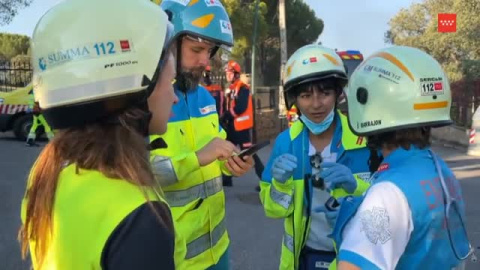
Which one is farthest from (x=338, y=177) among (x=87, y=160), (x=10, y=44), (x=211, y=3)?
(x=10, y=44)

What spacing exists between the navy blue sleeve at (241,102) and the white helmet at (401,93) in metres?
8.57

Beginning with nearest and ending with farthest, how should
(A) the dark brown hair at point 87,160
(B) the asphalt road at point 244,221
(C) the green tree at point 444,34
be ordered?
1. (A) the dark brown hair at point 87,160
2. (B) the asphalt road at point 244,221
3. (C) the green tree at point 444,34

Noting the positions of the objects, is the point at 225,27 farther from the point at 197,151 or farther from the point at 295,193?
the point at 295,193

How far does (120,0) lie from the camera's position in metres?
1.47

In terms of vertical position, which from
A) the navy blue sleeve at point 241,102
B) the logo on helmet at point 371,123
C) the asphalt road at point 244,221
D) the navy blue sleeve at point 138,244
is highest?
the logo on helmet at point 371,123

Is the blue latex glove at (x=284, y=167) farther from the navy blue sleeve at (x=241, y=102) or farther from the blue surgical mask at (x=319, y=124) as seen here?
the navy blue sleeve at (x=241, y=102)

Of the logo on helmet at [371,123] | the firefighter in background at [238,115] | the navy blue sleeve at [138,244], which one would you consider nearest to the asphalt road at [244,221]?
the firefighter in background at [238,115]

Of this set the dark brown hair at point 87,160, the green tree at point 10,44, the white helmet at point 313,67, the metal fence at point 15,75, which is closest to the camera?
the dark brown hair at point 87,160

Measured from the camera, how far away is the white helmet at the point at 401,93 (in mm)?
1966

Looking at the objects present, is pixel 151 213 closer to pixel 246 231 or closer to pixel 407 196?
pixel 407 196

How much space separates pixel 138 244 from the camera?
48.9 inches

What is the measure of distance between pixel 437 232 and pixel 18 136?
1601cm

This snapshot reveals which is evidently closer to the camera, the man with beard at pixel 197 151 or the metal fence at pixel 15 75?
the man with beard at pixel 197 151

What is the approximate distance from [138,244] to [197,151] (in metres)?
A: 1.31
